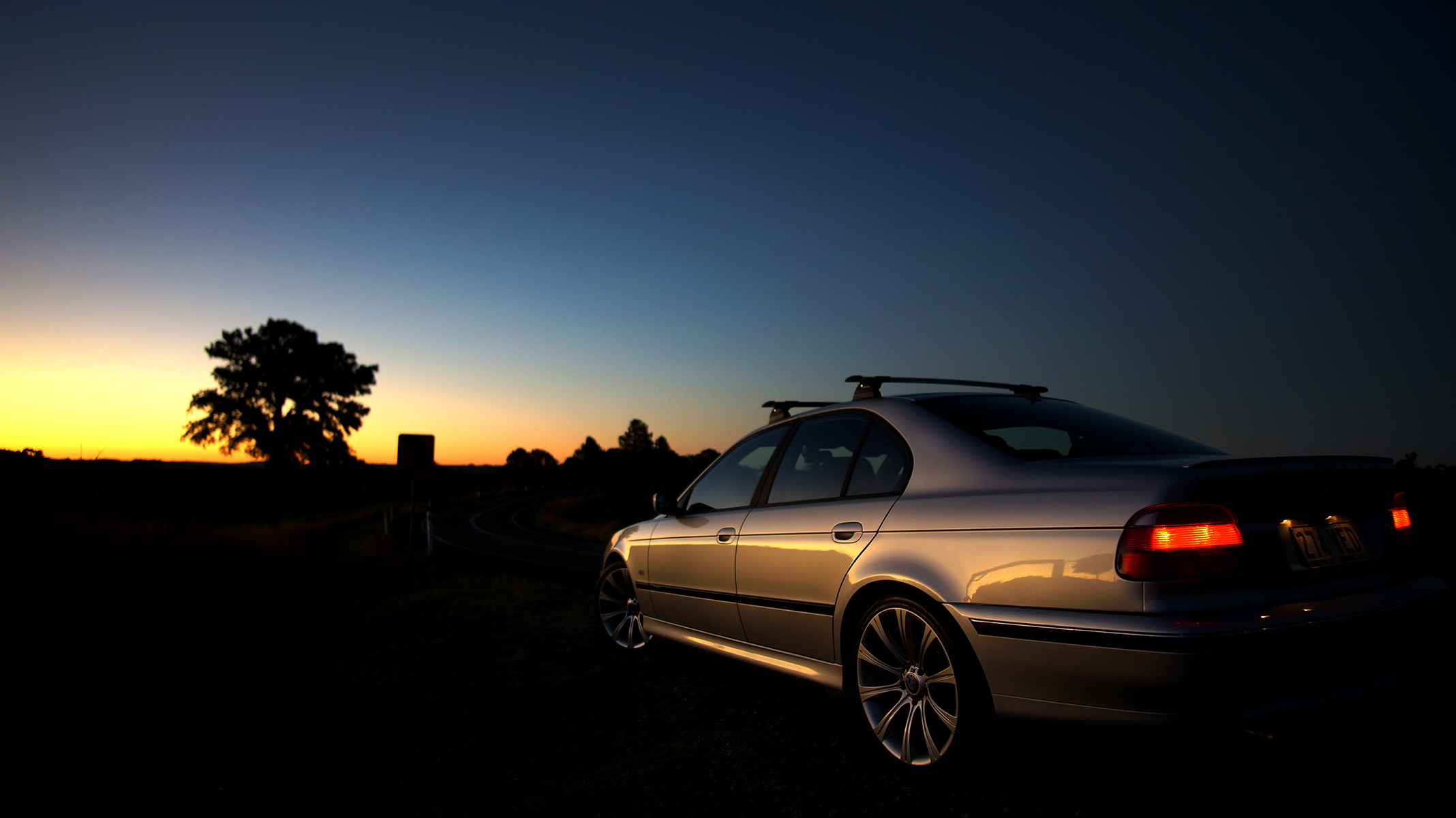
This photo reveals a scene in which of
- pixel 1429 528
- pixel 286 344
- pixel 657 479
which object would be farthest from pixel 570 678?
pixel 657 479

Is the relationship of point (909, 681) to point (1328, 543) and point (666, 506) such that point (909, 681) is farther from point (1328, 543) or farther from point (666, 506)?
point (666, 506)

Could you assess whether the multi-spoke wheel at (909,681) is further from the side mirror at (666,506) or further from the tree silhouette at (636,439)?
the tree silhouette at (636,439)

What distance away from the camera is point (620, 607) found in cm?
545

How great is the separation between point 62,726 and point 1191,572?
4921 mm

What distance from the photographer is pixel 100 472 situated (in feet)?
40.1

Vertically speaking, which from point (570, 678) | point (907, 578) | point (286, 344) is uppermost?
point (286, 344)

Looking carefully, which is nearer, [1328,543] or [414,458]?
[1328,543]

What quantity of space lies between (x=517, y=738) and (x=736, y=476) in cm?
182

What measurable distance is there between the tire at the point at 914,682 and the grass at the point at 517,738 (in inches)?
4.1

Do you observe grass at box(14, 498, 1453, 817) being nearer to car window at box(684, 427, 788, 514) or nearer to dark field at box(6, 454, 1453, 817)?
dark field at box(6, 454, 1453, 817)

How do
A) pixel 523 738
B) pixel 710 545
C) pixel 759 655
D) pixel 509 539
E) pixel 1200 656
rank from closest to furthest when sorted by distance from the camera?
pixel 1200 656
pixel 523 738
pixel 759 655
pixel 710 545
pixel 509 539

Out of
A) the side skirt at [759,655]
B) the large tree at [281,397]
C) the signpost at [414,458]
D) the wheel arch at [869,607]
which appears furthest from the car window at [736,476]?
the large tree at [281,397]

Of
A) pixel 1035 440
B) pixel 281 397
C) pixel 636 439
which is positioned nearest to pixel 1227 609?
pixel 1035 440

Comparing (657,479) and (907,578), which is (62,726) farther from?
(657,479)
